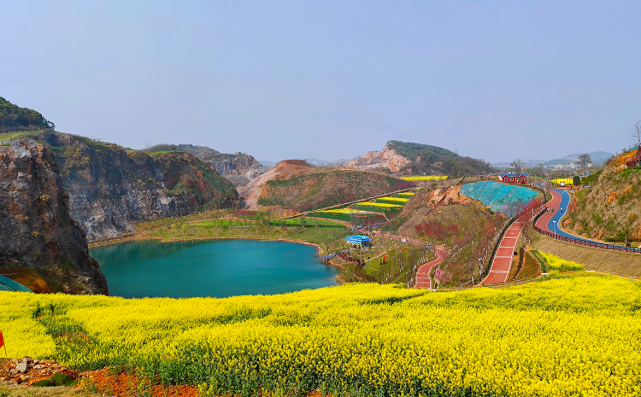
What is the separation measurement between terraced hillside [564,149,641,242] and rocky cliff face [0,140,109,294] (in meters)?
40.0

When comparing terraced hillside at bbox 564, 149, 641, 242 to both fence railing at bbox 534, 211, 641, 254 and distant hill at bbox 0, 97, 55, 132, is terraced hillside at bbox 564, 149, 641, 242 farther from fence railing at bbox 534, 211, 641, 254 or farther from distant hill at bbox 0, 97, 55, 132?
distant hill at bbox 0, 97, 55, 132

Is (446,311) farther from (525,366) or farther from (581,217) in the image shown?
(581,217)

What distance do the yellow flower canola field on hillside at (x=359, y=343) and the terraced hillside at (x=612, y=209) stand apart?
18769 mm

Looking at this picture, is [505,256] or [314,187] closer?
[505,256]

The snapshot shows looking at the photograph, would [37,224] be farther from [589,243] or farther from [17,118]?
[17,118]

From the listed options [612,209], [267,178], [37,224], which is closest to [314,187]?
[267,178]

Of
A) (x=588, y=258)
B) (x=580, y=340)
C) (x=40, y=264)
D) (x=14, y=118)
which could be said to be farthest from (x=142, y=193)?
(x=580, y=340)

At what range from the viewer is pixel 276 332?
368 inches

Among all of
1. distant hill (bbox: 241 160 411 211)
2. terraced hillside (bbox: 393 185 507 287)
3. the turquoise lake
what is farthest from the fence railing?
distant hill (bbox: 241 160 411 211)

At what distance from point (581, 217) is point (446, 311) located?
29745mm

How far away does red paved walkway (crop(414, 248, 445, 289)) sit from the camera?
35966 mm

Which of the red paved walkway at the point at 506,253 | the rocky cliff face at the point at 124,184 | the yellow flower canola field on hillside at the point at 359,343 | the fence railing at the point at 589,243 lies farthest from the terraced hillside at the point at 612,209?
the rocky cliff face at the point at 124,184

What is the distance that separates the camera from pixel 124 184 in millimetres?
100188

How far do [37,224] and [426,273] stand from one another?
35241mm
